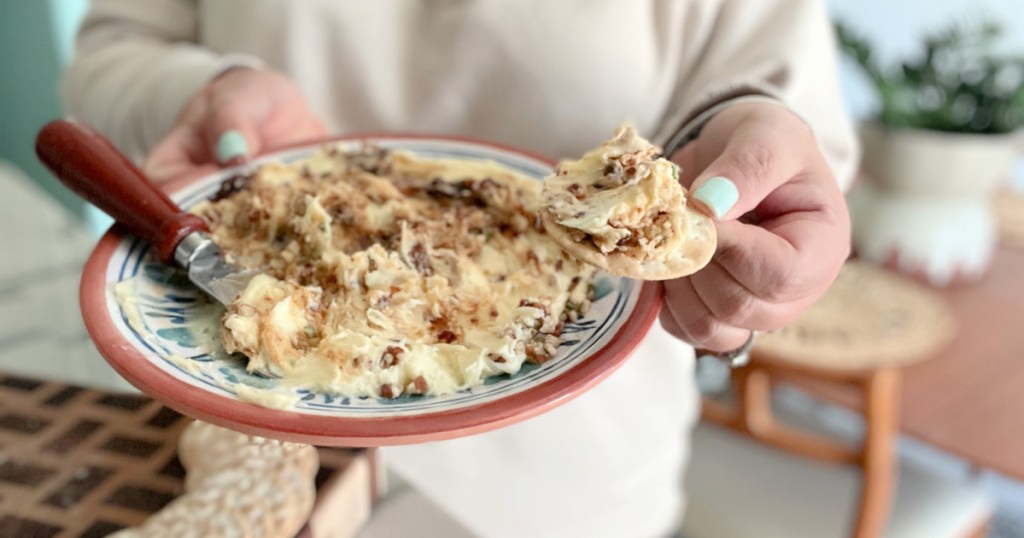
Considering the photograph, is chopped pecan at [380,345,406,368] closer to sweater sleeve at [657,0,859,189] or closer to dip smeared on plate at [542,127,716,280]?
dip smeared on plate at [542,127,716,280]

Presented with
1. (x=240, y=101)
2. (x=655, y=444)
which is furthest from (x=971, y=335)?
(x=240, y=101)

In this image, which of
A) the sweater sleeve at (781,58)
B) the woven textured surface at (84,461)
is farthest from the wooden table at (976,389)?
the woven textured surface at (84,461)

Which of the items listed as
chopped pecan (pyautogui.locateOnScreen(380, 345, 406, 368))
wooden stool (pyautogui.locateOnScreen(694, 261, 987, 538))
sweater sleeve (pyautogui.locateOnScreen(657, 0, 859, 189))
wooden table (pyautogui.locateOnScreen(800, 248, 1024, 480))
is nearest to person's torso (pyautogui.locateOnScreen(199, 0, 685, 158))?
sweater sleeve (pyautogui.locateOnScreen(657, 0, 859, 189))

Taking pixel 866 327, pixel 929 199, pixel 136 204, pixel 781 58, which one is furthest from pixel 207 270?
pixel 929 199

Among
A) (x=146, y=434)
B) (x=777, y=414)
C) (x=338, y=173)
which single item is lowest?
(x=777, y=414)

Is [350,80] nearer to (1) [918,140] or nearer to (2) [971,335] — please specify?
(1) [918,140]

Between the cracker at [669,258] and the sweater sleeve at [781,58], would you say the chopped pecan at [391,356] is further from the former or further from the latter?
the sweater sleeve at [781,58]
